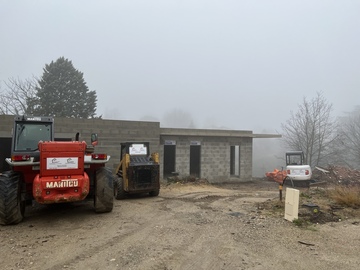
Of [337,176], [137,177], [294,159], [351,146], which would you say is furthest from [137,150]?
[351,146]

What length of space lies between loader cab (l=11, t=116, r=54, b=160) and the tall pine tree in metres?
31.9

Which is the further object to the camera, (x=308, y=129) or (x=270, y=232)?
(x=308, y=129)

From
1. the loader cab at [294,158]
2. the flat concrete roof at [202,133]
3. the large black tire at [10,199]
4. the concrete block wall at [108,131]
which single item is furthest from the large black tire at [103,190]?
the loader cab at [294,158]

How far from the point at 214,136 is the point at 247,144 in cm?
325

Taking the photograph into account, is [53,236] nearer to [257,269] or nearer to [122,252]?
[122,252]

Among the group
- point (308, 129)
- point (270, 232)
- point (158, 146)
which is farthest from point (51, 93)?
point (270, 232)

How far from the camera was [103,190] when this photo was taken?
765 cm

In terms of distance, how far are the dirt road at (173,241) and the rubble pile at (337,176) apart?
47.9 ft

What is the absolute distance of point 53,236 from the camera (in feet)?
19.6

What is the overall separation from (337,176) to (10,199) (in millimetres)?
21015

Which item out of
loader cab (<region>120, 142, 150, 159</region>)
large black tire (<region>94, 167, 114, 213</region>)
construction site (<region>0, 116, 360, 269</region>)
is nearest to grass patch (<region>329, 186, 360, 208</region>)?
construction site (<region>0, 116, 360, 269</region>)

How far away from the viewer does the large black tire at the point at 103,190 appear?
7605 mm

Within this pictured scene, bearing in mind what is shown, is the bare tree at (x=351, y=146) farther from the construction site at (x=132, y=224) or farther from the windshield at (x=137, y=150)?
the windshield at (x=137, y=150)

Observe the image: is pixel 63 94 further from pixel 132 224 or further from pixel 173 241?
pixel 173 241
